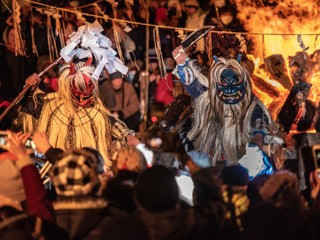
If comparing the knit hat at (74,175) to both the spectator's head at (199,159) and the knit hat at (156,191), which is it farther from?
the spectator's head at (199,159)

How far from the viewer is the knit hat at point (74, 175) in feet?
6.41

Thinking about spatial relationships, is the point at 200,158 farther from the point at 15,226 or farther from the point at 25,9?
the point at 25,9

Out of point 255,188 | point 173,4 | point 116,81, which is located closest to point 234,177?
point 255,188

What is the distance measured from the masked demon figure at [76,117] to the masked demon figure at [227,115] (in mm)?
638

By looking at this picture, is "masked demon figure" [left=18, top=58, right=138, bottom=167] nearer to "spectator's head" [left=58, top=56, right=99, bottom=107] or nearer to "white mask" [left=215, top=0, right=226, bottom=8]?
"spectator's head" [left=58, top=56, right=99, bottom=107]

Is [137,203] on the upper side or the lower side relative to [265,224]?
upper

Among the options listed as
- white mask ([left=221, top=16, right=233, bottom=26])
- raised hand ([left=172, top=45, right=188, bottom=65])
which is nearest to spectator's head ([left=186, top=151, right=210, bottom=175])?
raised hand ([left=172, top=45, right=188, bottom=65])

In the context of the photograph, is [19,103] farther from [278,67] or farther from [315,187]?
[278,67]

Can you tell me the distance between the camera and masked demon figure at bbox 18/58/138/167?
11.1ft

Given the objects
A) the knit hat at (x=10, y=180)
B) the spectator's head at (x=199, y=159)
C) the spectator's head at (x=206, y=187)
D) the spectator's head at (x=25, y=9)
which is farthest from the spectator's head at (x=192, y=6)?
the knit hat at (x=10, y=180)

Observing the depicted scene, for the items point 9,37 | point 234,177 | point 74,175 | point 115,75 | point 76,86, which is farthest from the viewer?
point 115,75

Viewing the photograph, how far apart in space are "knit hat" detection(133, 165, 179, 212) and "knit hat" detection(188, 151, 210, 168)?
1.41 meters

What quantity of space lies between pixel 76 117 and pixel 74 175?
1.52 metres

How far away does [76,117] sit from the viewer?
11.2 feet
